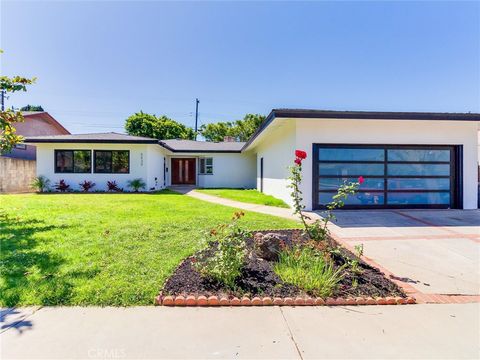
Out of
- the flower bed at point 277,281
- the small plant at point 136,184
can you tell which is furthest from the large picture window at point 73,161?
the flower bed at point 277,281

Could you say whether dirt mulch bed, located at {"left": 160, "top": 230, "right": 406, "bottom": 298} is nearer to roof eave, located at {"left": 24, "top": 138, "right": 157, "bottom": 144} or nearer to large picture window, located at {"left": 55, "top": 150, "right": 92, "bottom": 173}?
roof eave, located at {"left": 24, "top": 138, "right": 157, "bottom": 144}

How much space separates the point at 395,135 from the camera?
8977mm

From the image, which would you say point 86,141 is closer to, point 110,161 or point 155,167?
point 110,161

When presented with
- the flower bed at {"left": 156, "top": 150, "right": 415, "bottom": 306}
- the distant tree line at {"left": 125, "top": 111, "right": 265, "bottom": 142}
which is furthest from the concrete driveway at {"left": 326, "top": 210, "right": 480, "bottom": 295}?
the distant tree line at {"left": 125, "top": 111, "right": 265, "bottom": 142}

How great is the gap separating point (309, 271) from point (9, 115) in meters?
8.46

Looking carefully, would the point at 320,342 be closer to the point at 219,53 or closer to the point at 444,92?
the point at 219,53

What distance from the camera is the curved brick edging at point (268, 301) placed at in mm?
2793

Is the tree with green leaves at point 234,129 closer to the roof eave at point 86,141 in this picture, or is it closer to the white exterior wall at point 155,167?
the white exterior wall at point 155,167

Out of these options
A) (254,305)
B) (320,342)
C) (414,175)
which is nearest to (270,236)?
(254,305)

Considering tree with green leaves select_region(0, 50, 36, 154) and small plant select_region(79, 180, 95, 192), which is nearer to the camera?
tree with green leaves select_region(0, 50, 36, 154)

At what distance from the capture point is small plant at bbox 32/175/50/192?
14382mm

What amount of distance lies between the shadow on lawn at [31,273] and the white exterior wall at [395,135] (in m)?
7.13

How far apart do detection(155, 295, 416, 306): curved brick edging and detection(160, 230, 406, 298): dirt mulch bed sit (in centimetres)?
8

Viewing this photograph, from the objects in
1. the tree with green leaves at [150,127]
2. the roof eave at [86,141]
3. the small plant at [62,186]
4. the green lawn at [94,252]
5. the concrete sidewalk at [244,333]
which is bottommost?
the concrete sidewalk at [244,333]
